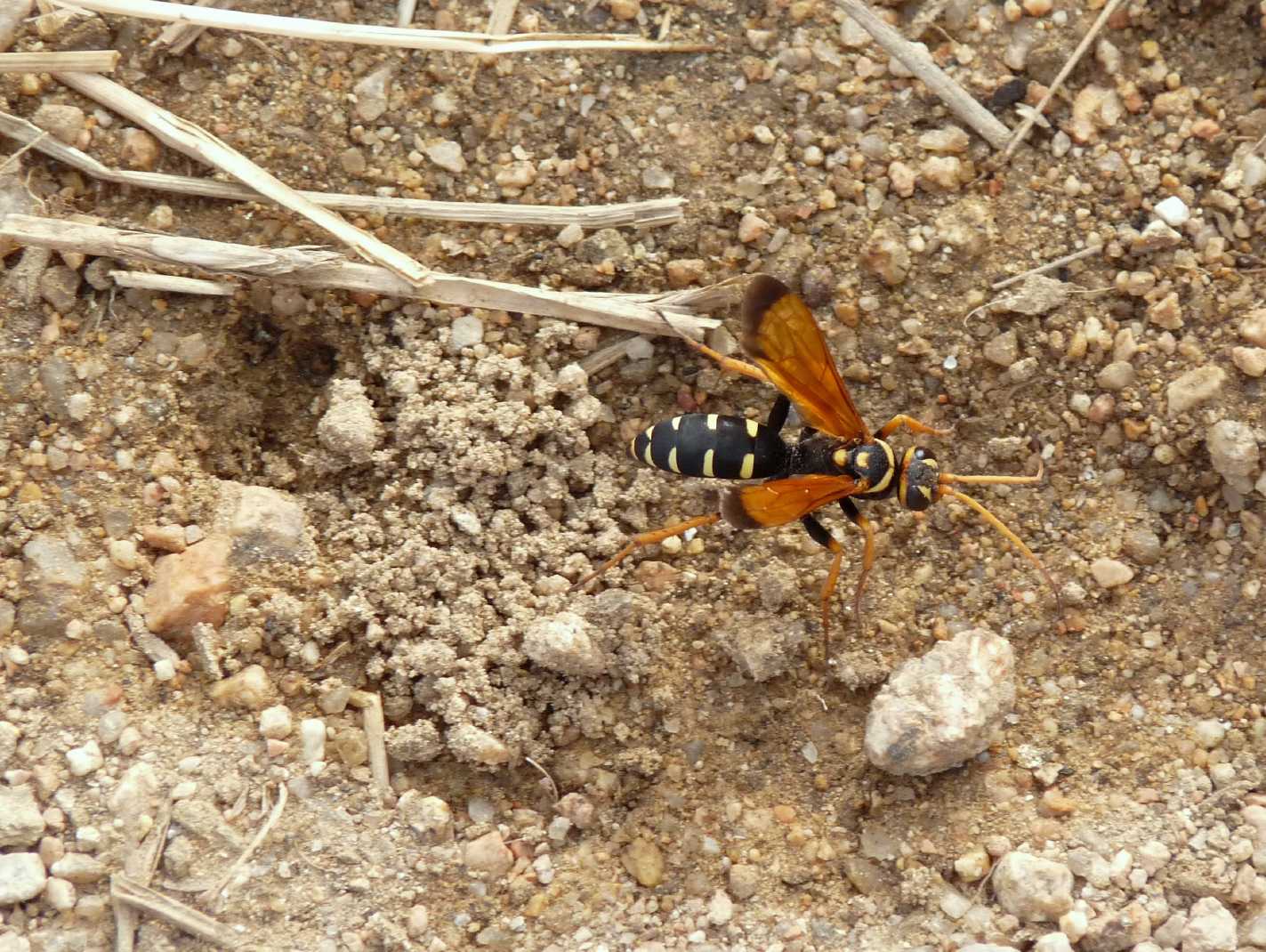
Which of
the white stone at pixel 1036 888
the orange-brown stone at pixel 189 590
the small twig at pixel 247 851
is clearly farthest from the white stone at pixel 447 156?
the white stone at pixel 1036 888

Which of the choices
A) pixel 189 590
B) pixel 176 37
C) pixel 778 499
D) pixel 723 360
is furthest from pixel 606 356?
pixel 176 37

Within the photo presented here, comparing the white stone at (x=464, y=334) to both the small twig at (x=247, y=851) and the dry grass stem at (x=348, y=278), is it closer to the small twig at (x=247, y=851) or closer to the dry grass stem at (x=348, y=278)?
the dry grass stem at (x=348, y=278)

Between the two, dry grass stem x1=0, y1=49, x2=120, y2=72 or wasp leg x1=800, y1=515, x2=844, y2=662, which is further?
wasp leg x1=800, y1=515, x2=844, y2=662

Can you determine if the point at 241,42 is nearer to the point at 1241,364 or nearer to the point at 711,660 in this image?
the point at 711,660

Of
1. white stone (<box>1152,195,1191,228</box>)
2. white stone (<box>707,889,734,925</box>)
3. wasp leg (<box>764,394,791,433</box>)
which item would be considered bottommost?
white stone (<box>707,889,734,925</box>)

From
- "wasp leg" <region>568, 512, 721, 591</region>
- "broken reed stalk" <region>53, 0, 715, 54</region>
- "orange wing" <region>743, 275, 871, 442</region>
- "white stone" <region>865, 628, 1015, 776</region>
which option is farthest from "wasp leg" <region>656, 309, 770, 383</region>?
"white stone" <region>865, 628, 1015, 776</region>

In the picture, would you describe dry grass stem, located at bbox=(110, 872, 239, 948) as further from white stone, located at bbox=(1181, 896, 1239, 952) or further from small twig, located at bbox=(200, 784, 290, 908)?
white stone, located at bbox=(1181, 896, 1239, 952)
